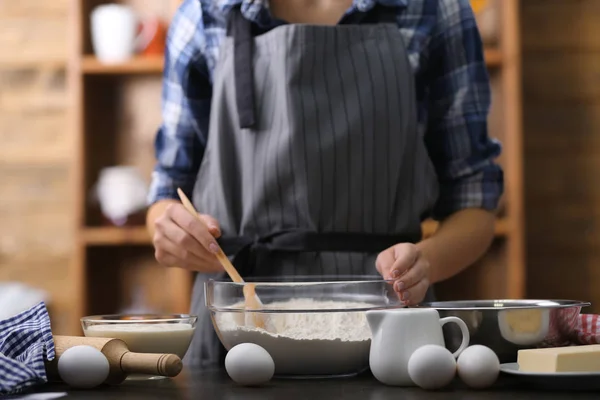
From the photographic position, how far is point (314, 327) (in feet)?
2.90

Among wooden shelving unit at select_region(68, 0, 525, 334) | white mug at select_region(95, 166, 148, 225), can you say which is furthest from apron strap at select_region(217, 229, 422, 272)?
white mug at select_region(95, 166, 148, 225)

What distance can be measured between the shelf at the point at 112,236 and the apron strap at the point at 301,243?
4.49ft

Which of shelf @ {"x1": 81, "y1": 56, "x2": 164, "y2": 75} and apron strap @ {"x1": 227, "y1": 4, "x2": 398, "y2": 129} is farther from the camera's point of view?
shelf @ {"x1": 81, "y1": 56, "x2": 164, "y2": 75}

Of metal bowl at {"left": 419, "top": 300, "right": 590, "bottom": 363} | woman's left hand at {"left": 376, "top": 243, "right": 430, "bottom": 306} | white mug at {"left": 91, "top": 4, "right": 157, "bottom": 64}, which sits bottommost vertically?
metal bowl at {"left": 419, "top": 300, "right": 590, "bottom": 363}

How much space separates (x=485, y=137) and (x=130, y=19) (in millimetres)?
1590

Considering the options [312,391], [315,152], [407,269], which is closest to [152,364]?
[312,391]

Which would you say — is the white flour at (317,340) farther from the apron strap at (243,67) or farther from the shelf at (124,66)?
the shelf at (124,66)

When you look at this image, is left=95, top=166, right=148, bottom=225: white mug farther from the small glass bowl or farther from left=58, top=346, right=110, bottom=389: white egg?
left=58, top=346, right=110, bottom=389: white egg

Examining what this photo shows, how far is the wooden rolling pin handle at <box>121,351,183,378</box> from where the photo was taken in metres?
0.81

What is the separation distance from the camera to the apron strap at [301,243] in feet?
4.27

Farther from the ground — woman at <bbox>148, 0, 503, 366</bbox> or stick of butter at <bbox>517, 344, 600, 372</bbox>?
woman at <bbox>148, 0, 503, 366</bbox>

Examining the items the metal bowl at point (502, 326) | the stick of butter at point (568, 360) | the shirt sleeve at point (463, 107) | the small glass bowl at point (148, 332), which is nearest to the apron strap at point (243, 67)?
the shirt sleeve at point (463, 107)

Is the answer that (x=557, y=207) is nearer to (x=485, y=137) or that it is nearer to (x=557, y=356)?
(x=485, y=137)

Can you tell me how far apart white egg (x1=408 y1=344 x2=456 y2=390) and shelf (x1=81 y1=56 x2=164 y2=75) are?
81.9 inches
